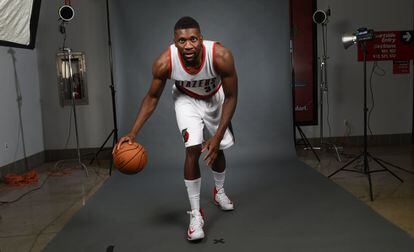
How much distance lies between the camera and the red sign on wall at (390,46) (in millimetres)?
5199

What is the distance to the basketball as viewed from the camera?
229cm

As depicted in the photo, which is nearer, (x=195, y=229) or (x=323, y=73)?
(x=195, y=229)

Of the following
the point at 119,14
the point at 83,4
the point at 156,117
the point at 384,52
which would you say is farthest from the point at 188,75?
the point at 384,52

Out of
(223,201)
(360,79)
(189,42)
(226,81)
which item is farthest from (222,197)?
(360,79)

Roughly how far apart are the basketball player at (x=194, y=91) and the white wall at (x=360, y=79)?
309 centimetres

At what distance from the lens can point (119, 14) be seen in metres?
4.34

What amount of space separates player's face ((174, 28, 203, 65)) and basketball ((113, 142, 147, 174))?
2.18 ft

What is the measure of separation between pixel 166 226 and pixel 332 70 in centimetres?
369

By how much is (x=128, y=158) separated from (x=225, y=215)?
0.92 metres

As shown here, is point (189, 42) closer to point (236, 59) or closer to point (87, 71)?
point (236, 59)

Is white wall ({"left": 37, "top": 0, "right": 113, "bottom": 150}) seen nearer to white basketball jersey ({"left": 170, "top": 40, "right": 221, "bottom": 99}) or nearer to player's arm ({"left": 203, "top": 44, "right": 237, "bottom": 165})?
white basketball jersey ({"left": 170, "top": 40, "right": 221, "bottom": 99})

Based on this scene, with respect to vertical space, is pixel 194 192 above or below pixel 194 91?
below

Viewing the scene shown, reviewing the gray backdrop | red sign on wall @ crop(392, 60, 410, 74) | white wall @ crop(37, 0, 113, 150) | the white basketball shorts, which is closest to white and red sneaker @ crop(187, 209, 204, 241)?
the white basketball shorts

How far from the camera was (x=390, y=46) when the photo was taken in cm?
522
